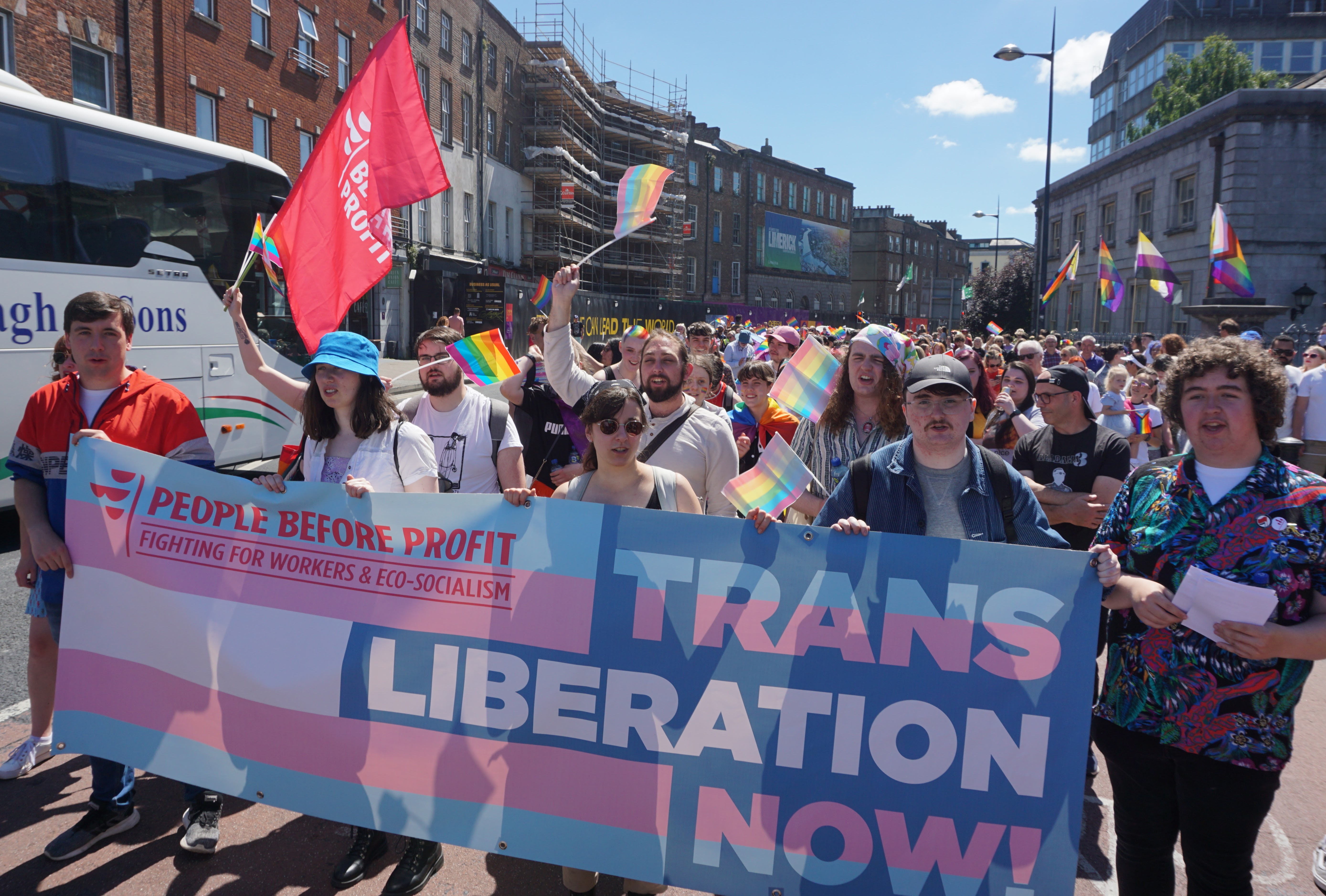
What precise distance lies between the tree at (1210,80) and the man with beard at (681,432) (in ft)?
139

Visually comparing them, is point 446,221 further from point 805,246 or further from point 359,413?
point 805,246

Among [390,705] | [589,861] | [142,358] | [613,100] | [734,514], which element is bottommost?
[589,861]

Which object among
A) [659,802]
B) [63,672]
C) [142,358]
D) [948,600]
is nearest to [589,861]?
[659,802]

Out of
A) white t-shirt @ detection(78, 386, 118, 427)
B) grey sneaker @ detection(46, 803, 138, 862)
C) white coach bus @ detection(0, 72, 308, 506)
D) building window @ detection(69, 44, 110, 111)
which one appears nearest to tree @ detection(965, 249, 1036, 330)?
building window @ detection(69, 44, 110, 111)

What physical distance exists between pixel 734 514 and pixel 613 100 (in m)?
24.6

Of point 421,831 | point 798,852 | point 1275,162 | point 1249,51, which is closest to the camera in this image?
point 798,852

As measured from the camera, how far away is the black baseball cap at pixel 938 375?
267 cm

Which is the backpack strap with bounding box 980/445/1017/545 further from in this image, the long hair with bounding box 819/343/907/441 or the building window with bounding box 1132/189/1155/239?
the building window with bounding box 1132/189/1155/239

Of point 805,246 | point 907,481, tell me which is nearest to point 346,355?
point 907,481

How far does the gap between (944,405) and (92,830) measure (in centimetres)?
346

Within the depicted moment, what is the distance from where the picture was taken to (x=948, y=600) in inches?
102

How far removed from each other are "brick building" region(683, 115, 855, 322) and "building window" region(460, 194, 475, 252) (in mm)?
18815

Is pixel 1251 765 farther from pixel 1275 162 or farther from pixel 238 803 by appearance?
pixel 1275 162

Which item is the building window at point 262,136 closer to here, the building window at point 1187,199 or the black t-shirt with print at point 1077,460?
the black t-shirt with print at point 1077,460
